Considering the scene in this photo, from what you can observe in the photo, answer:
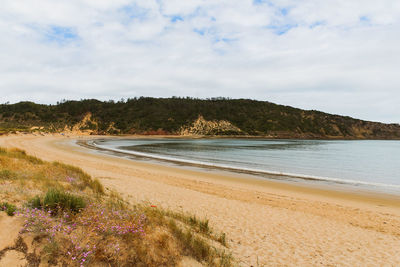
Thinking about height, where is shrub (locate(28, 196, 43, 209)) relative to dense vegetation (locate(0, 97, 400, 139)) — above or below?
below

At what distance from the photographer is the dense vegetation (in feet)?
315

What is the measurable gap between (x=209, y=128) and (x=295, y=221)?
96.3m

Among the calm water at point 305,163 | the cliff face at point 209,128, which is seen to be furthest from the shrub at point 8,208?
the cliff face at point 209,128

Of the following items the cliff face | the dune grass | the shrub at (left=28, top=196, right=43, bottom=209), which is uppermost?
the cliff face

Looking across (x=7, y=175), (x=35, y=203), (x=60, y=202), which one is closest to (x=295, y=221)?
(x=60, y=202)

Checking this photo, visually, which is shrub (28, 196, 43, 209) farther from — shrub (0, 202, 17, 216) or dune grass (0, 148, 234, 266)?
shrub (0, 202, 17, 216)

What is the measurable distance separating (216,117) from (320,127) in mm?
50418

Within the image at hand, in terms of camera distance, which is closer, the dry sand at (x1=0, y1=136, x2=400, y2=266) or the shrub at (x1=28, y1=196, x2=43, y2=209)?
the shrub at (x1=28, y1=196, x2=43, y2=209)

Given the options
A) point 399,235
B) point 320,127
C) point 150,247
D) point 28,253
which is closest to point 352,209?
point 399,235

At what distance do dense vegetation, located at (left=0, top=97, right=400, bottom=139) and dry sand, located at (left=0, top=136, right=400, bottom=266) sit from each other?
86836 millimetres

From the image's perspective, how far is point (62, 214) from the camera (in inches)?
177

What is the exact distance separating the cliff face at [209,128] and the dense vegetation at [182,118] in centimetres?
117

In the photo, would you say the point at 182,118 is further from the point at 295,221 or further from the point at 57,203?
the point at 57,203

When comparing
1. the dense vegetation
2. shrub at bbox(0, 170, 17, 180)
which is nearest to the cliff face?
the dense vegetation
